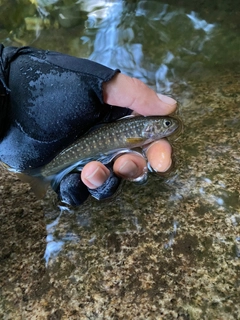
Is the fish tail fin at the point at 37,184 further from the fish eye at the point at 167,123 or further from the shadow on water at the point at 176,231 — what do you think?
the fish eye at the point at 167,123

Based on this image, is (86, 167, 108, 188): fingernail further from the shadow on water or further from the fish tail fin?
the fish tail fin

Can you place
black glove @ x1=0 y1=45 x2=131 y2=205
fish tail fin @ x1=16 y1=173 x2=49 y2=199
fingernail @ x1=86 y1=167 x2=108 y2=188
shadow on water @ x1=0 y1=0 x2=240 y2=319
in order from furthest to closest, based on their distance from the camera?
fish tail fin @ x1=16 y1=173 x2=49 y2=199 < black glove @ x1=0 y1=45 x2=131 y2=205 < fingernail @ x1=86 y1=167 x2=108 y2=188 < shadow on water @ x1=0 y1=0 x2=240 y2=319

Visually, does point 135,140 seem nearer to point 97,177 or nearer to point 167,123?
point 167,123

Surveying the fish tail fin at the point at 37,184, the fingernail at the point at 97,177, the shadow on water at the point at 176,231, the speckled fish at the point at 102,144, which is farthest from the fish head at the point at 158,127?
the fish tail fin at the point at 37,184

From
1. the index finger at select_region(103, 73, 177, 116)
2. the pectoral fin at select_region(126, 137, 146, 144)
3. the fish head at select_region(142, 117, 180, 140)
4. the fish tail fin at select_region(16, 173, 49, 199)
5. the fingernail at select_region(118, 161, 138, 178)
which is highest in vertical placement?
the index finger at select_region(103, 73, 177, 116)

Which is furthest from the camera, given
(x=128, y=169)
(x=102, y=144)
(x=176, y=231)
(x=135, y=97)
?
Result: (x=102, y=144)

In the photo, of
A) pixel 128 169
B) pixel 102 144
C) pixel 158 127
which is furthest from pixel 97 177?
pixel 158 127

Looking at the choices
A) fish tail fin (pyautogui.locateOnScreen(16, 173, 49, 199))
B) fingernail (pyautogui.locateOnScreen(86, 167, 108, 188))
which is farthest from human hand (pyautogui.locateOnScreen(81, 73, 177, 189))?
fish tail fin (pyautogui.locateOnScreen(16, 173, 49, 199))
